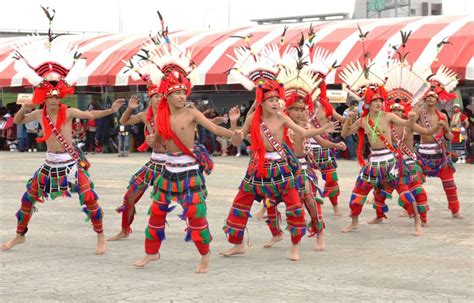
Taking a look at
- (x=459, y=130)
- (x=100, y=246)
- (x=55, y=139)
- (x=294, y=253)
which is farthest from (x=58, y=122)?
(x=459, y=130)

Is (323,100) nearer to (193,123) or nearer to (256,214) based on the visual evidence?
(256,214)

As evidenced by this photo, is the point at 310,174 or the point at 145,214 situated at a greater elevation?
the point at 310,174

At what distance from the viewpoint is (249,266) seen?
8.18 m

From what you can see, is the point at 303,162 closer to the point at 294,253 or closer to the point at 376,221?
the point at 294,253

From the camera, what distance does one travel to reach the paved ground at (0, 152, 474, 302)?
22.7ft

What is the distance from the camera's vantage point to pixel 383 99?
1055cm

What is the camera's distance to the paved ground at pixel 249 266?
6.93 metres

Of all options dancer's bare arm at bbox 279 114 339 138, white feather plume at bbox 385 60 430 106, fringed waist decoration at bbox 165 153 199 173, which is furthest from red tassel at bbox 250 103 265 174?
white feather plume at bbox 385 60 430 106

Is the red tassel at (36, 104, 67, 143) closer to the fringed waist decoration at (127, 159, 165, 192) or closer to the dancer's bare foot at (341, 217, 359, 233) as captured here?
the fringed waist decoration at (127, 159, 165, 192)

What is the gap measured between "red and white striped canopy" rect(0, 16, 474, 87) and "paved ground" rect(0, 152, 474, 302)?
11.0m

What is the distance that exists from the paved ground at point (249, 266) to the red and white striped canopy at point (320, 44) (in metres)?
11.0

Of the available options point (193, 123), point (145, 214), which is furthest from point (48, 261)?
point (145, 214)

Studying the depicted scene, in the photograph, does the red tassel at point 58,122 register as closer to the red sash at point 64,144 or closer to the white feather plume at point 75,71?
the red sash at point 64,144

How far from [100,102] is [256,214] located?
19.5 metres
